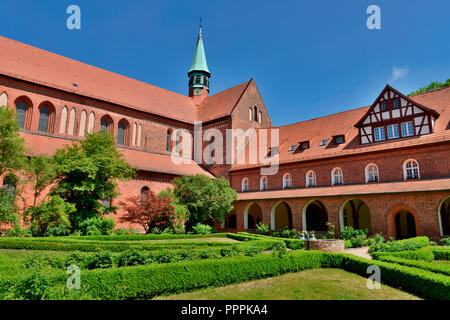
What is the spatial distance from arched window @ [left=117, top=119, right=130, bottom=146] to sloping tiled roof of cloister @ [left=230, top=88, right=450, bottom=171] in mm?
10975

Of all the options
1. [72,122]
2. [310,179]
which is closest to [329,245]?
[310,179]

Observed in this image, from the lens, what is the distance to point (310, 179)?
26.3 m

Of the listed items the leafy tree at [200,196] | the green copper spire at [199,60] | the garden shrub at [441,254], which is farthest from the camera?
the green copper spire at [199,60]

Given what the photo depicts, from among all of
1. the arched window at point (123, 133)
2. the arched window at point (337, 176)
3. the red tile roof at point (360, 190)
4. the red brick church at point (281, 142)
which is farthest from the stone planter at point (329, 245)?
the arched window at point (123, 133)

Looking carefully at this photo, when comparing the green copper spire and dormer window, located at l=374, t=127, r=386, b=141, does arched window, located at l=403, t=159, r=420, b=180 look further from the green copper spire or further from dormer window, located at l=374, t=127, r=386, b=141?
the green copper spire

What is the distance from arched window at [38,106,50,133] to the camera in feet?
85.3

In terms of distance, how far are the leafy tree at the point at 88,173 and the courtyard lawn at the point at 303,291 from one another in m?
14.9

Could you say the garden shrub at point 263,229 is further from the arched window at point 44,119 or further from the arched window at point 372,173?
the arched window at point 44,119

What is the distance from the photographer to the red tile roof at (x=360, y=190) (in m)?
18.9

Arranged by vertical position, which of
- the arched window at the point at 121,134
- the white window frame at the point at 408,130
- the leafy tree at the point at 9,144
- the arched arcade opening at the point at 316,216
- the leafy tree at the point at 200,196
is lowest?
the arched arcade opening at the point at 316,216

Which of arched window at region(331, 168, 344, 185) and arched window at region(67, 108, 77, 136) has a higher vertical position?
arched window at region(67, 108, 77, 136)

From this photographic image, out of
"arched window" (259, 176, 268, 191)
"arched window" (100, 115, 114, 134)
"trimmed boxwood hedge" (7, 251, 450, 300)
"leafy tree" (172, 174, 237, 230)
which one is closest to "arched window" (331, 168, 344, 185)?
"arched window" (259, 176, 268, 191)

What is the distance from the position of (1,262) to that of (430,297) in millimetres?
12930

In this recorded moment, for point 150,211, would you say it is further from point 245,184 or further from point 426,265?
point 426,265
